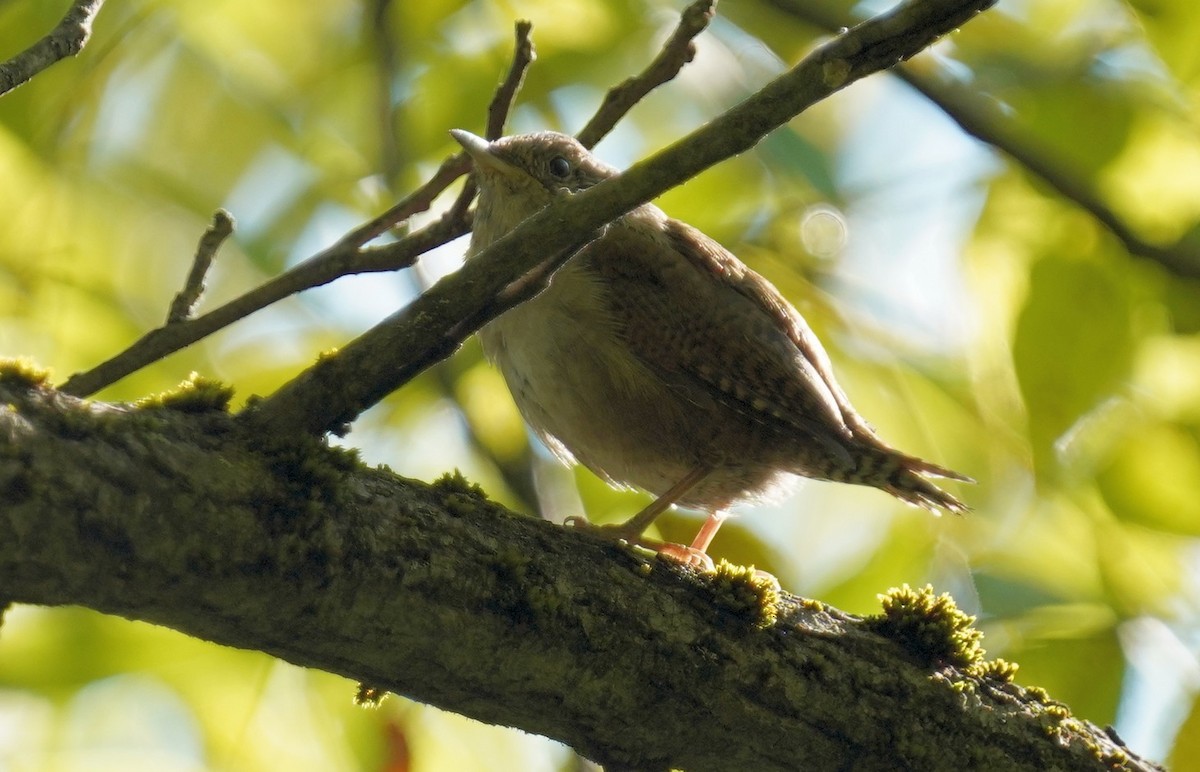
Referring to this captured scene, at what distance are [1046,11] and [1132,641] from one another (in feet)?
7.48

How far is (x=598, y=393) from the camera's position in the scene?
147 inches

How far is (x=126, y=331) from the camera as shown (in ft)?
13.4

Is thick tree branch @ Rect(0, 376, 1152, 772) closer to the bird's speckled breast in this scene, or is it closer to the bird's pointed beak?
the bird's speckled breast

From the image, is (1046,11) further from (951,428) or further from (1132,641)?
(1132,641)

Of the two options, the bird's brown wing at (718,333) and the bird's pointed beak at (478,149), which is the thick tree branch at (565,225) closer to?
the bird's pointed beak at (478,149)

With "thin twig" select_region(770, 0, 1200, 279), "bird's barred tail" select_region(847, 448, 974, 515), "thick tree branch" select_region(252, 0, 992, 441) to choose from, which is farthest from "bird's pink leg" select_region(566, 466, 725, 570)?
"thin twig" select_region(770, 0, 1200, 279)

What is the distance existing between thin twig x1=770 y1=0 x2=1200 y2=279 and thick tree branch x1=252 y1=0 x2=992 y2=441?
1.79m

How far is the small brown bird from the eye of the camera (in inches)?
Result: 146

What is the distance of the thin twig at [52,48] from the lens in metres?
2.30

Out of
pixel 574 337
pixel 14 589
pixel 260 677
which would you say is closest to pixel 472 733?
pixel 260 677

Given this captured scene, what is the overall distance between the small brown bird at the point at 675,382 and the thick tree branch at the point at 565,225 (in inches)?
54.1

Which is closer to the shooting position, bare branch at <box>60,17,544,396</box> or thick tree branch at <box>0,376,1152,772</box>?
thick tree branch at <box>0,376,1152,772</box>

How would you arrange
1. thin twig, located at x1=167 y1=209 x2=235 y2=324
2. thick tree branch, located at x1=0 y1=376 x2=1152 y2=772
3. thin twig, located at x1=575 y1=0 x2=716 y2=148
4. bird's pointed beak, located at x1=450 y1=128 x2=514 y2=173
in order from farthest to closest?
bird's pointed beak, located at x1=450 y1=128 x2=514 y2=173, thin twig, located at x1=575 y1=0 x2=716 y2=148, thin twig, located at x1=167 y1=209 x2=235 y2=324, thick tree branch, located at x1=0 y1=376 x2=1152 y2=772

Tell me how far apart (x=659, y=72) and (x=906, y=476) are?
156 centimetres
